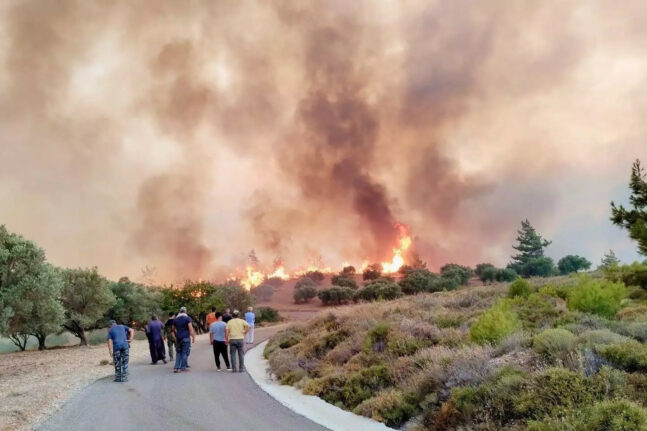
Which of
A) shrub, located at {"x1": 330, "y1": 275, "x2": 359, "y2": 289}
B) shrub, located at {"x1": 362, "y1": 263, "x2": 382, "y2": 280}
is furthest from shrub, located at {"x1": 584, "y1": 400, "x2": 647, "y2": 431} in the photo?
shrub, located at {"x1": 362, "y1": 263, "x2": 382, "y2": 280}

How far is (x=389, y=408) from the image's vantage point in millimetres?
10922

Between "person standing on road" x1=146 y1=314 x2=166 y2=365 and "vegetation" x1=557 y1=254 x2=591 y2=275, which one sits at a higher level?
"vegetation" x1=557 y1=254 x2=591 y2=275

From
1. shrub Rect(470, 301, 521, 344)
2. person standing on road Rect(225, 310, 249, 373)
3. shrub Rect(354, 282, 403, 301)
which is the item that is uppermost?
shrub Rect(354, 282, 403, 301)

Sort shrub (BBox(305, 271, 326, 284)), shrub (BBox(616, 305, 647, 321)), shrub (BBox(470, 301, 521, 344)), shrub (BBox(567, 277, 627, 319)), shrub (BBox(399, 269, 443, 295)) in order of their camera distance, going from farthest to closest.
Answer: shrub (BBox(305, 271, 326, 284)), shrub (BBox(399, 269, 443, 295)), shrub (BBox(567, 277, 627, 319)), shrub (BBox(616, 305, 647, 321)), shrub (BBox(470, 301, 521, 344))

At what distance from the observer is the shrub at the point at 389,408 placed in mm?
10648

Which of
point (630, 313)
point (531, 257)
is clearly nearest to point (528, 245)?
→ point (531, 257)

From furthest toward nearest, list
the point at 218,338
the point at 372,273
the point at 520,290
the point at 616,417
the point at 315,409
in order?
1. the point at 372,273
2. the point at 520,290
3. the point at 218,338
4. the point at 315,409
5. the point at 616,417

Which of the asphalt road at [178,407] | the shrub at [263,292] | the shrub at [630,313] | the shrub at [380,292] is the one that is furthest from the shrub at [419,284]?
the asphalt road at [178,407]

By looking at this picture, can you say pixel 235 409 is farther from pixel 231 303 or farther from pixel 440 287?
pixel 440 287

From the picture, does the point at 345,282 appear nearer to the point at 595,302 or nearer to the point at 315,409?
the point at 595,302

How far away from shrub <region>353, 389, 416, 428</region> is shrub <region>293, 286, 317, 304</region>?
8720 centimetres

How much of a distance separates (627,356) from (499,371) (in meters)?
2.45

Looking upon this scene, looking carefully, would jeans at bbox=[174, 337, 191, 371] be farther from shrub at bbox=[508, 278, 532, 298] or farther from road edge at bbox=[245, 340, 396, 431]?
shrub at bbox=[508, 278, 532, 298]

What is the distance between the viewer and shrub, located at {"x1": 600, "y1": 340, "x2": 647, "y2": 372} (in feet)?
30.8
